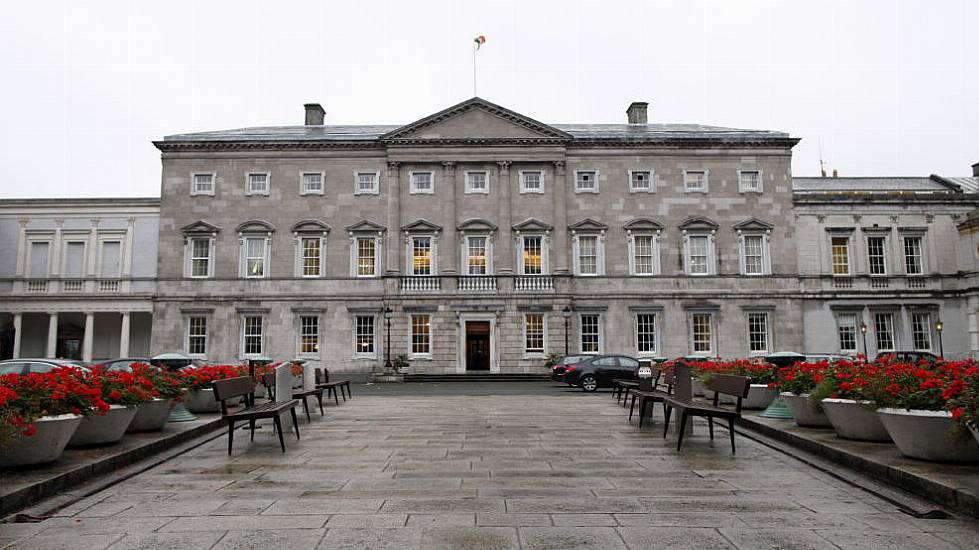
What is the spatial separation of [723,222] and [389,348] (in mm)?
19612

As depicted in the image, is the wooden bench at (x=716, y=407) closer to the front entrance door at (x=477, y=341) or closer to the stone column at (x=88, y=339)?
A: the front entrance door at (x=477, y=341)

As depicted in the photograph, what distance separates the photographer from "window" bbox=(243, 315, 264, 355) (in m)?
37.2

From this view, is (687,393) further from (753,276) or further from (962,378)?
(753,276)

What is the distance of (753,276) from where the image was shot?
124ft

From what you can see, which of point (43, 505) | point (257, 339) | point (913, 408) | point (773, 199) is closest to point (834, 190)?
point (773, 199)

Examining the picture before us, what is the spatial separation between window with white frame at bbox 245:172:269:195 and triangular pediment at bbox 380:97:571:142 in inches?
278

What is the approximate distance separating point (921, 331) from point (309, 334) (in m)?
34.1

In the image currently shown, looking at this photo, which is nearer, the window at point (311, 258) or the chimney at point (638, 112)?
the window at point (311, 258)

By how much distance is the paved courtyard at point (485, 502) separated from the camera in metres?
5.88

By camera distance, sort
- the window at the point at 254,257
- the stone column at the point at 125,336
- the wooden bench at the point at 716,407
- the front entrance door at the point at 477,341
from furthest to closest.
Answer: the window at the point at 254,257
the stone column at the point at 125,336
the front entrance door at the point at 477,341
the wooden bench at the point at 716,407

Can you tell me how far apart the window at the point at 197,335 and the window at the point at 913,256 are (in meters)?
39.6

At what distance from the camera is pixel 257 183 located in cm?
3850

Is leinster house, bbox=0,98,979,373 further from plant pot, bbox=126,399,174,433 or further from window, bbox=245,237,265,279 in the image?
plant pot, bbox=126,399,174,433

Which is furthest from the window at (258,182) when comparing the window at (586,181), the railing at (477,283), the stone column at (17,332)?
the window at (586,181)
